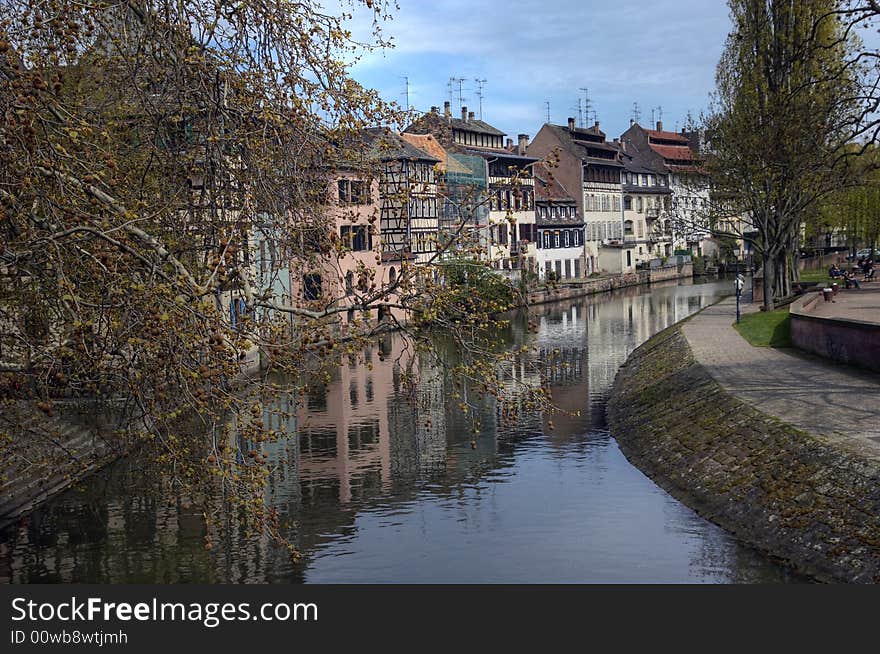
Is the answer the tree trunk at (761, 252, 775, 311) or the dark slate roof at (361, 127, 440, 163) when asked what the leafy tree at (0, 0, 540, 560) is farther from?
the tree trunk at (761, 252, 775, 311)

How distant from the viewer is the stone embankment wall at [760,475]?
695 inches

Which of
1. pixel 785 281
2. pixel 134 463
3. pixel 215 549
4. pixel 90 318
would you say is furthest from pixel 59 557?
pixel 785 281

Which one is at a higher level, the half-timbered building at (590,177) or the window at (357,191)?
the half-timbered building at (590,177)

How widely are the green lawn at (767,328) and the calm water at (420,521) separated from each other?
8.65 m

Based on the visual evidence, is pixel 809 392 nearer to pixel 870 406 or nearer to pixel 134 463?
pixel 870 406

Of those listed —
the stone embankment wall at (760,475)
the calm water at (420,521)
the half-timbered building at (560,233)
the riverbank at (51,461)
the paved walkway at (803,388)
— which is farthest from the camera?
the half-timbered building at (560,233)

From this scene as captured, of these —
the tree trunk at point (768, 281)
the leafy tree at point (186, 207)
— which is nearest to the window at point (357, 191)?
the leafy tree at point (186, 207)

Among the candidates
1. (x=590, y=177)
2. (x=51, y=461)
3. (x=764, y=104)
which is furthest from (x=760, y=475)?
(x=590, y=177)

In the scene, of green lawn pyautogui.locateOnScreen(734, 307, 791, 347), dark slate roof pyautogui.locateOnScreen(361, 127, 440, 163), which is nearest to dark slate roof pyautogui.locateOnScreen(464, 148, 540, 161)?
green lawn pyautogui.locateOnScreen(734, 307, 791, 347)

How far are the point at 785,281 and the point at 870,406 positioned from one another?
118 feet

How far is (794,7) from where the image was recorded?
53.7 m

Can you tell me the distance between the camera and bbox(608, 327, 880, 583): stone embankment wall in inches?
695

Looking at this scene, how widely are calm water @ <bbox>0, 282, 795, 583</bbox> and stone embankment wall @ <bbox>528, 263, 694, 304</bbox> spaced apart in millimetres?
45234

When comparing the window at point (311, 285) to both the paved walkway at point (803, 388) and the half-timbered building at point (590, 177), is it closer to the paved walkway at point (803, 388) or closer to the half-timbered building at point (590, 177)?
the paved walkway at point (803, 388)
